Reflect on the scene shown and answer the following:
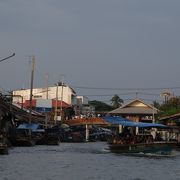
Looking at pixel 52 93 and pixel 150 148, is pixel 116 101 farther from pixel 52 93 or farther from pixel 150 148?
pixel 150 148

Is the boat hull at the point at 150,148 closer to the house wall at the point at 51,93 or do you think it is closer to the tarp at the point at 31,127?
the tarp at the point at 31,127

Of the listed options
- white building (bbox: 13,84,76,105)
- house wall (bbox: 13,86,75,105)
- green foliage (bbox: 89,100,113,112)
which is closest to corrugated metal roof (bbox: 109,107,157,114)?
white building (bbox: 13,84,76,105)

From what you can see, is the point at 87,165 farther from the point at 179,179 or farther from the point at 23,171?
the point at 179,179

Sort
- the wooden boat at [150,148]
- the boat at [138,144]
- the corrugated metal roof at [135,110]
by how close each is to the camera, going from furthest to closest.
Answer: the corrugated metal roof at [135,110] < the boat at [138,144] < the wooden boat at [150,148]

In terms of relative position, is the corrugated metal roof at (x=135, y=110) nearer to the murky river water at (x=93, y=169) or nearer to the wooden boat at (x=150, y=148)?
the wooden boat at (x=150, y=148)

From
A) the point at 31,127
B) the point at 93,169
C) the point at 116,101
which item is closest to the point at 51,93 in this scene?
the point at 116,101

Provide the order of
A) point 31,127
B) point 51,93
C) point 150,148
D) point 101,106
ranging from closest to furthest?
1. point 150,148
2. point 31,127
3. point 51,93
4. point 101,106

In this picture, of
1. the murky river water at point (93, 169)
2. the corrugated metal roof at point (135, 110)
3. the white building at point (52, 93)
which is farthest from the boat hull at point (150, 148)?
the white building at point (52, 93)

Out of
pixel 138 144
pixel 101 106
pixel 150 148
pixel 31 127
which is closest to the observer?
pixel 150 148

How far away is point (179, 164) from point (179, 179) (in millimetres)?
9390

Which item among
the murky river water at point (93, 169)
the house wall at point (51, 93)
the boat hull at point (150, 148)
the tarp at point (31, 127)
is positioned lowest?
the murky river water at point (93, 169)

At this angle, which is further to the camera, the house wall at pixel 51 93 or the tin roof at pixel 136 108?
the house wall at pixel 51 93

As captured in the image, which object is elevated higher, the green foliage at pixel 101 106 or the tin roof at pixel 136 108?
the green foliage at pixel 101 106

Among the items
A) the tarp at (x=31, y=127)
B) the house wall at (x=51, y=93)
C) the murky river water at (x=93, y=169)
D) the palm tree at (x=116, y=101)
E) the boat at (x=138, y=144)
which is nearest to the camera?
the murky river water at (x=93, y=169)
